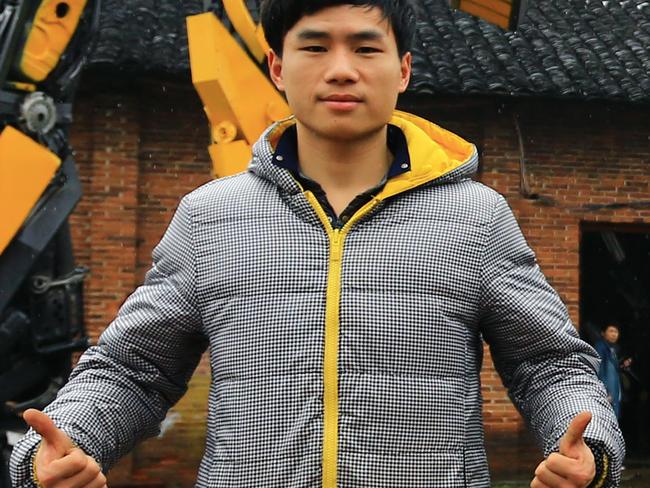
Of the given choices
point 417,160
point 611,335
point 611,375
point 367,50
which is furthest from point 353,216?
point 611,335

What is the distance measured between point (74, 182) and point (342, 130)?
482cm

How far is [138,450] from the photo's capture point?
10.1m

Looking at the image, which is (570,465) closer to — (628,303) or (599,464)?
(599,464)

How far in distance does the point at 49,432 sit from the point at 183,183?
8404 mm

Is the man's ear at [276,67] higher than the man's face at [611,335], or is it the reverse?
the man's ear at [276,67]

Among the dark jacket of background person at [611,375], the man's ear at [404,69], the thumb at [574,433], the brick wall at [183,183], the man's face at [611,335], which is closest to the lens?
the thumb at [574,433]

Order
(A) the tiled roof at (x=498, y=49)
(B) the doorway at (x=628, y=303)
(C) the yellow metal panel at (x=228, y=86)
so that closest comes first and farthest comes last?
(C) the yellow metal panel at (x=228, y=86) < (A) the tiled roof at (x=498, y=49) < (B) the doorway at (x=628, y=303)

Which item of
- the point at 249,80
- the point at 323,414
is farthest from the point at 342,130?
the point at 249,80

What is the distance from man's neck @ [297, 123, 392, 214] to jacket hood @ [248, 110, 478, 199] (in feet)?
0.18

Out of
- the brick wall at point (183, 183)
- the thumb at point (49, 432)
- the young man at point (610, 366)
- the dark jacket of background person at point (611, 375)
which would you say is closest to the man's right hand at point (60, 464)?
the thumb at point (49, 432)

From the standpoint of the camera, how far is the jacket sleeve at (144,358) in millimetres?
2076

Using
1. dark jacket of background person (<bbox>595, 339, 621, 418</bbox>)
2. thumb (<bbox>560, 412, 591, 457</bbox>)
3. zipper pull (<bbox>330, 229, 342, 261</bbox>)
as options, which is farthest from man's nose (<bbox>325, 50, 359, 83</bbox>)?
dark jacket of background person (<bbox>595, 339, 621, 418</bbox>)

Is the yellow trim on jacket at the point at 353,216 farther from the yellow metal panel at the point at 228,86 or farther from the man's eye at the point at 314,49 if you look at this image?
the yellow metal panel at the point at 228,86

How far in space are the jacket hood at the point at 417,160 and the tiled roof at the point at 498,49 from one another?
7.35 metres
